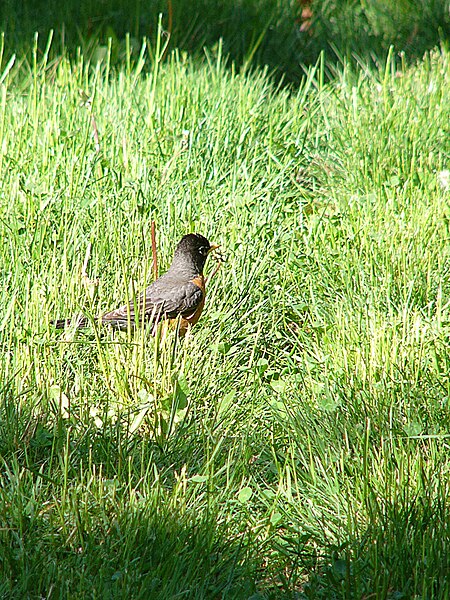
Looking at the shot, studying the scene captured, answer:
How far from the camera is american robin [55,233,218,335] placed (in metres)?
3.59

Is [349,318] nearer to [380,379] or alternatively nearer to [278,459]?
[380,379]

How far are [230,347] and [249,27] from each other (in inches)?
156

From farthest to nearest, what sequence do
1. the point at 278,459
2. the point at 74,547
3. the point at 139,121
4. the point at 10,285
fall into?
1. the point at 139,121
2. the point at 10,285
3. the point at 278,459
4. the point at 74,547

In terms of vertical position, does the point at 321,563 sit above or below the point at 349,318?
below

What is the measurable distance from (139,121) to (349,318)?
6.70 feet

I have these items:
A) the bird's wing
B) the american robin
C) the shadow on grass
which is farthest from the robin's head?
the shadow on grass

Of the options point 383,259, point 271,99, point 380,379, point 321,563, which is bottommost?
point 321,563

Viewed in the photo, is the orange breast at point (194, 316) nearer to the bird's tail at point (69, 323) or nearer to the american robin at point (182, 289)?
the american robin at point (182, 289)

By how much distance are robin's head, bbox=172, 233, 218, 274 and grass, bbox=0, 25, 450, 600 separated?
0.16 m

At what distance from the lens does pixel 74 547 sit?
7.64 ft

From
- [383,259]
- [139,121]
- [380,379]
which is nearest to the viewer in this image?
[380,379]

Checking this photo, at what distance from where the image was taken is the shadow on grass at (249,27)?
19.9 feet

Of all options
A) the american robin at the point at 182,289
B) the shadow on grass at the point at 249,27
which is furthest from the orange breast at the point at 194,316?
the shadow on grass at the point at 249,27

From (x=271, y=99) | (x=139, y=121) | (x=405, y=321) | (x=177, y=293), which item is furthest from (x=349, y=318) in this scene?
(x=271, y=99)
